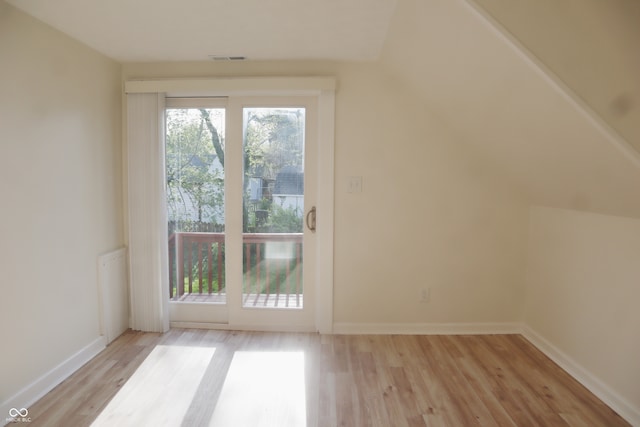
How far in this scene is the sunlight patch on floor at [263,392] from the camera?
179 centimetres

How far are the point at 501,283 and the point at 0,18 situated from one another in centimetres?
395

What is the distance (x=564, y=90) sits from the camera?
4.73 ft

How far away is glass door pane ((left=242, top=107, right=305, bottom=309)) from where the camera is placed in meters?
2.81

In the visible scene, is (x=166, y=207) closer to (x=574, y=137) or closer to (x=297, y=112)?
(x=297, y=112)

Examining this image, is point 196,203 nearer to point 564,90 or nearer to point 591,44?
point 564,90

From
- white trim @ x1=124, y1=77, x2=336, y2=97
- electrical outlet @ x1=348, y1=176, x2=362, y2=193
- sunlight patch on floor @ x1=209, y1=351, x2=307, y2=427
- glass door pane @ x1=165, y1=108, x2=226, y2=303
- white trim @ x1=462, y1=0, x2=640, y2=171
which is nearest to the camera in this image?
white trim @ x1=462, y1=0, x2=640, y2=171

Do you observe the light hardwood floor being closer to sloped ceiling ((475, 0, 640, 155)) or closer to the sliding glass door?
the sliding glass door

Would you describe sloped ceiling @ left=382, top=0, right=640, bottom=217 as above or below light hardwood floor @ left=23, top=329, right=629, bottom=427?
above

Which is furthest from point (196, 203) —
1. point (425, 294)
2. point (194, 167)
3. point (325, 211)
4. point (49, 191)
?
point (425, 294)

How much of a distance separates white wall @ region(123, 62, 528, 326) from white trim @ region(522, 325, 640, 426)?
0.91ft

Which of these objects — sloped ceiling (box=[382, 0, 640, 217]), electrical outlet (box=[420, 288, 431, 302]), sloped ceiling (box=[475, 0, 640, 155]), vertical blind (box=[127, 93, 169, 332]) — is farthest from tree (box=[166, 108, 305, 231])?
sloped ceiling (box=[475, 0, 640, 155])

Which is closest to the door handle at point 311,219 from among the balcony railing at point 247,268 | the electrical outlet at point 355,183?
the balcony railing at point 247,268

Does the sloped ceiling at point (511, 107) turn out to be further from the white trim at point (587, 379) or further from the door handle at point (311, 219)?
the door handle at point (311, 219)

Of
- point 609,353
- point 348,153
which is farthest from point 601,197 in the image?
point 348,153
